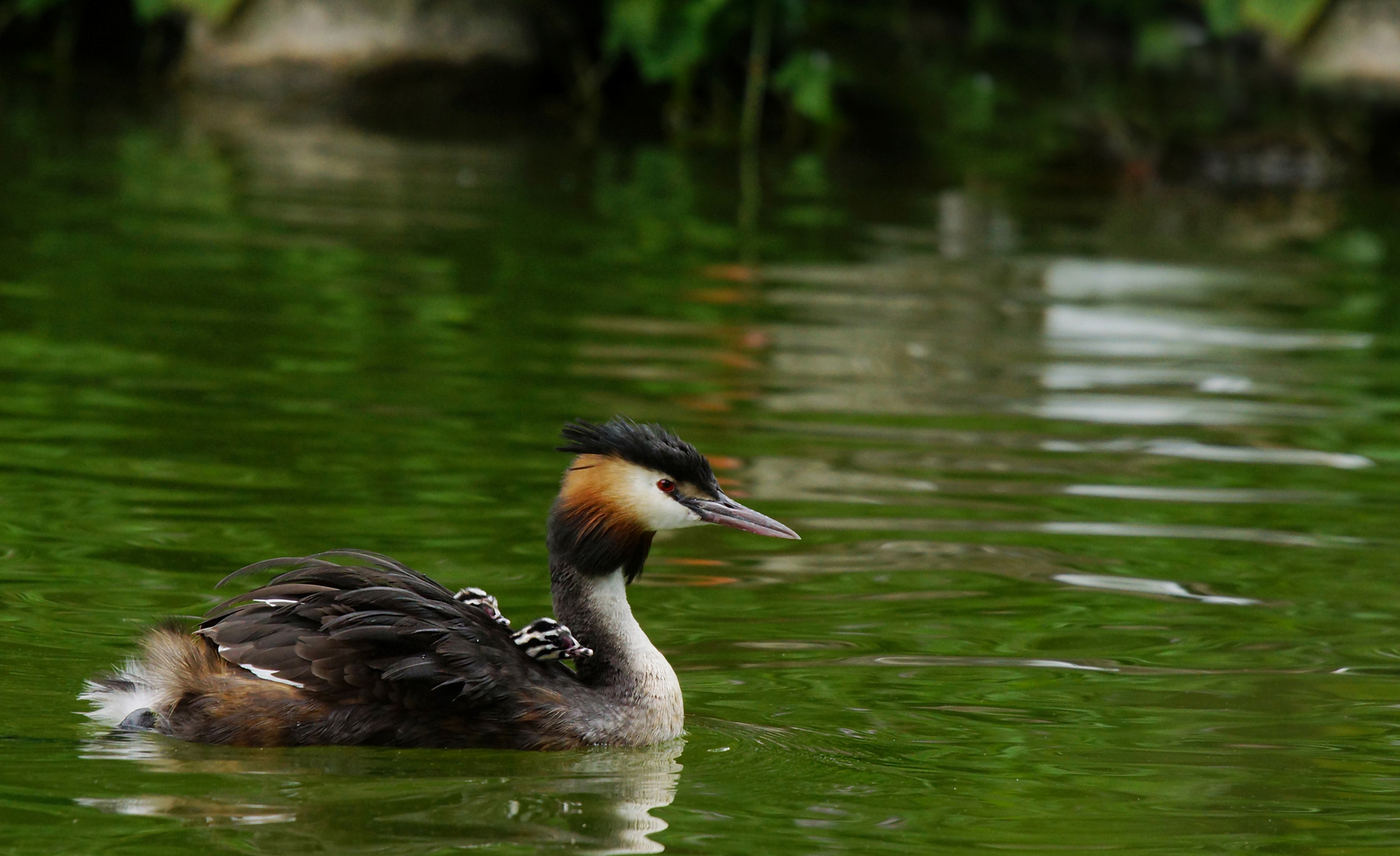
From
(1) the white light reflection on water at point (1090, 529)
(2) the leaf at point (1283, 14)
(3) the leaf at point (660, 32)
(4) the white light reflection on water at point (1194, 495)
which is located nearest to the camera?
→ (1) the white light reflection on water at point (1090, 529)

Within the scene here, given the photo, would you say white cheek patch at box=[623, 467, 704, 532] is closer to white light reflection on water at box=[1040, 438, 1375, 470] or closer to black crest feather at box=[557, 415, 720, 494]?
black crest feather at box=[557, 415, 720, 494]

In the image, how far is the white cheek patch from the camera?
5.09m

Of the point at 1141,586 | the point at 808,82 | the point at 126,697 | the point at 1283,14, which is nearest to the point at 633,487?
the point at 126,697

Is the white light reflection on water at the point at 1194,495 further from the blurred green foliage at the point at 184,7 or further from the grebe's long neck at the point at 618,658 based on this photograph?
the blurred green foliage at the point at 184,7

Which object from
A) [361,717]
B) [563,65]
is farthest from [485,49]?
[361,717]

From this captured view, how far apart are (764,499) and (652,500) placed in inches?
106

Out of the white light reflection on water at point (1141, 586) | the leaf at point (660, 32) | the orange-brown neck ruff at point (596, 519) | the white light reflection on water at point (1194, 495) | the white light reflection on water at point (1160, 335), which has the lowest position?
the white light reflection on water at point (1141, 586)

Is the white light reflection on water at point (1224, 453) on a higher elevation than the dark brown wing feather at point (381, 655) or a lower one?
lower

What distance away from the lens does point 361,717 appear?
15.8 ft

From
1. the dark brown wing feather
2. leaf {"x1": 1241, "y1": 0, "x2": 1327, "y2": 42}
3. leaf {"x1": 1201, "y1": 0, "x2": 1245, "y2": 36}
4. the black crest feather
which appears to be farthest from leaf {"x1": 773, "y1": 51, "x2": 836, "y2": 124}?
the dark brown wing feather

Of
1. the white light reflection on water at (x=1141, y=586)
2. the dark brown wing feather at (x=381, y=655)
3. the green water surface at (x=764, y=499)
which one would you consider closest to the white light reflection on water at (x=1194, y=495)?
the green water surface at (x=764, y=499)

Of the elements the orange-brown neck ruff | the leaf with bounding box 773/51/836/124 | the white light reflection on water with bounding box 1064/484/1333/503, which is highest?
the leaf with bounding box 773/51/836/124

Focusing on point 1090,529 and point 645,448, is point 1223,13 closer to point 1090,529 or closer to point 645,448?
point 1090,529

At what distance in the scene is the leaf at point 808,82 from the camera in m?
21.0
